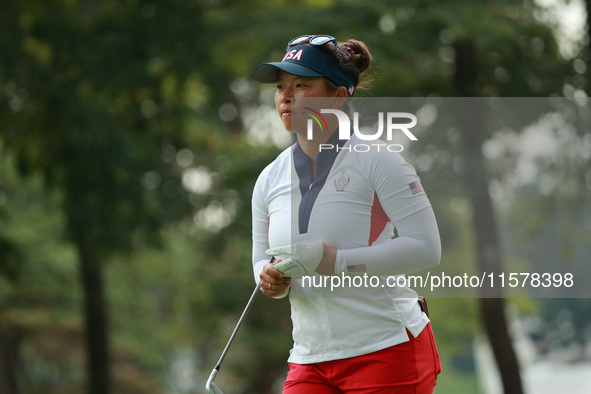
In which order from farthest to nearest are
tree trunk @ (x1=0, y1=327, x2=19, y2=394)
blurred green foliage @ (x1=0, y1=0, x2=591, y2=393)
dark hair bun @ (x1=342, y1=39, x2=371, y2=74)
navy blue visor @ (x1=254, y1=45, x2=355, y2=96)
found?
1. tree trunk @ (x1=0, y1=327, x2=19, y2=394)
2. blurred green foliage @ (x1=0, y1=0, x2=591, y2=393)
3. dark hair bun @ (x1=342, y1=39, x2=371, y2=74)
4. navy blue visor @ (x1=254, y1=45, x2=355, y2=96)

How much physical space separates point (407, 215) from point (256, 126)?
53.6ft

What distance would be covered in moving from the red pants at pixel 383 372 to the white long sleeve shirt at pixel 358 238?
28 mm

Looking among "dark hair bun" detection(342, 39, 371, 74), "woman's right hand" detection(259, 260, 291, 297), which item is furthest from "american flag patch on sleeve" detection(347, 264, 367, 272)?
"dark hair bun" detection(342, 39, 371, 74)

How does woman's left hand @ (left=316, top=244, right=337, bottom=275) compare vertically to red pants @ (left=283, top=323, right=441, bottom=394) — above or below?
above

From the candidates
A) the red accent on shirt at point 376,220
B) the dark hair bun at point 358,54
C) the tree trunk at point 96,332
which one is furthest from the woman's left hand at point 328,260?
the tree trunk at point 96,332

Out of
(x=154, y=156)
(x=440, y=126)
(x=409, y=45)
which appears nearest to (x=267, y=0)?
(x=154, y=156)

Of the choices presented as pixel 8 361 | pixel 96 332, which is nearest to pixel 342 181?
pixel 96 332

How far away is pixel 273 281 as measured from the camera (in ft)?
7.41

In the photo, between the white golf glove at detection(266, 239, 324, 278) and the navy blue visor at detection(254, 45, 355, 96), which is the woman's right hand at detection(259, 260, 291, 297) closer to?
the white golf glove at detection(266, 239, 324, 278)

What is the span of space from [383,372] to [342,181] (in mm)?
544

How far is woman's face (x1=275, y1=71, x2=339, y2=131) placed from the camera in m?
2.34

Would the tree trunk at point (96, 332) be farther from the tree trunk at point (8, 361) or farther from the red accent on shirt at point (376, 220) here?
the red accent on shirt at point (376, 220)

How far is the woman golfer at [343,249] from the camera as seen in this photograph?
216 cm

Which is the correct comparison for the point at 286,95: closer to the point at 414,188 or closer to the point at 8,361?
the point at 414,188
